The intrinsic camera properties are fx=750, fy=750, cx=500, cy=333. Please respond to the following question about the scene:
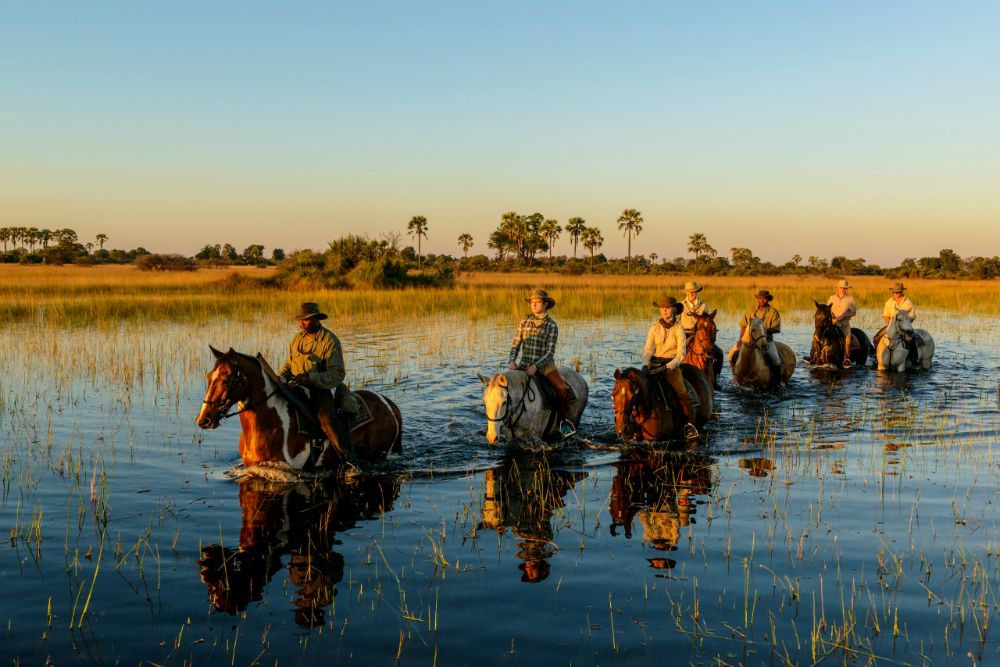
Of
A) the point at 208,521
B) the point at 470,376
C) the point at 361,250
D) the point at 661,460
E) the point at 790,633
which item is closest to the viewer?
the point at 790,633

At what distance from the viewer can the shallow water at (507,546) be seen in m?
5.45

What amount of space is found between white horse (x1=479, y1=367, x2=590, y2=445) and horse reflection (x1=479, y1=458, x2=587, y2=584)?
0.42m

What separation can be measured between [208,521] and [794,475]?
721 cm

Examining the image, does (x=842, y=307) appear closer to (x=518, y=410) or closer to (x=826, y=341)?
(x=826, y=341)

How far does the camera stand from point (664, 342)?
11500mm

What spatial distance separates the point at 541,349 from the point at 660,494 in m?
2.84

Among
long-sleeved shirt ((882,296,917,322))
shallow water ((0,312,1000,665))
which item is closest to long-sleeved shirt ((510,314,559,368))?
shallow water ((0,312,1000,665))

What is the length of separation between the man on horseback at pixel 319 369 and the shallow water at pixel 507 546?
2.52 feet

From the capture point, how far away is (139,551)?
7.07 metres

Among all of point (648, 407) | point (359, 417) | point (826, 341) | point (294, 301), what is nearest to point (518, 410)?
point (648, 407)

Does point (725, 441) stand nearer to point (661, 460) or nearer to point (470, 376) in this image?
point (661, 460)

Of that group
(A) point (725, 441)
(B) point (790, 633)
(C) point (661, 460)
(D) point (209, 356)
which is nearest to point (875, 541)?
(B) point (790, 633)

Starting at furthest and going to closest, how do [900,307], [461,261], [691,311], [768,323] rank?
[461,261] < [900,307] < [768,323] < [691,311]

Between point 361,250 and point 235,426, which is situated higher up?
point 361,250
